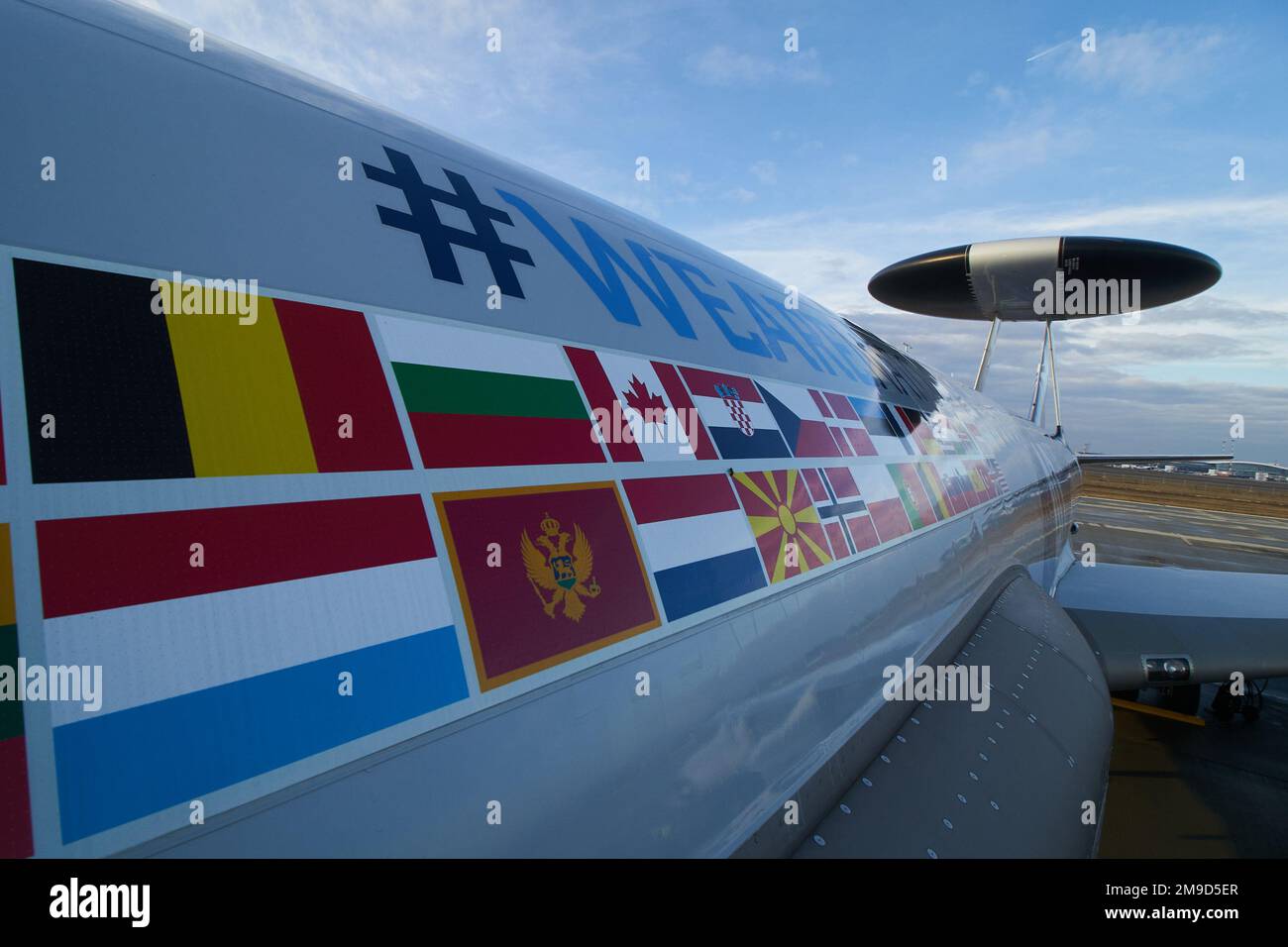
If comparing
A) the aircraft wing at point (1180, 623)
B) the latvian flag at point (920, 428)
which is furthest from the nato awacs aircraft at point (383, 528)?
the aircraft wing at point (1180, 623)

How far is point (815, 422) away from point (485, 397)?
2.07m

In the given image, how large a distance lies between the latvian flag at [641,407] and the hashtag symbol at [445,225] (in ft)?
1.06

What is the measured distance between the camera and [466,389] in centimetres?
163

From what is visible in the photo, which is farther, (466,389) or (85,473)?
(466,389)

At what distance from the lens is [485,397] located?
65.9 inches

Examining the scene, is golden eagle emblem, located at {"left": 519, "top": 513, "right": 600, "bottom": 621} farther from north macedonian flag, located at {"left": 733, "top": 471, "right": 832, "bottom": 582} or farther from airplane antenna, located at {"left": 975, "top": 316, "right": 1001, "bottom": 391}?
airplane antenna, located at {"left": 975, "top": 316, "right": 1001, "bottom": 391}

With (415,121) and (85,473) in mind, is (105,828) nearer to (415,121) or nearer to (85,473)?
(85,473)

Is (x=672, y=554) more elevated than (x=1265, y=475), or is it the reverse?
(x=672, y=554)

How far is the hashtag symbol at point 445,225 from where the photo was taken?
5.81ft

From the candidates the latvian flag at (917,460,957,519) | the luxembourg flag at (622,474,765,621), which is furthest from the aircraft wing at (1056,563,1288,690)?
the luxembourg flag at (622,474,765,621)

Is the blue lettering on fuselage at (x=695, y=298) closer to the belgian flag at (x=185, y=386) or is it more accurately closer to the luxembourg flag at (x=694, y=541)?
the luxembourg flag at (x=694, y=541)

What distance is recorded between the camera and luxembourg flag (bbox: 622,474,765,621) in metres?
1.97
